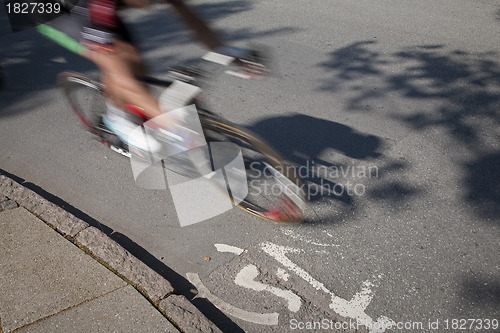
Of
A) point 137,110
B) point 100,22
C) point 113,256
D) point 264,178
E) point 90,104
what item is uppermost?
point 100,22

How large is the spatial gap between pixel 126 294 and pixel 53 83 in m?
3.76

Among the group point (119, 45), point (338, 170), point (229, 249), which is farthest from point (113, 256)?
point (338, 170)

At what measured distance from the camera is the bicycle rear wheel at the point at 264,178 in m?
3.57

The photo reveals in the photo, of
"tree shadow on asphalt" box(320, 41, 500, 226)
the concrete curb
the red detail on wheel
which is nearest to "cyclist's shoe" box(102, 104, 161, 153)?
the red detail on wheel

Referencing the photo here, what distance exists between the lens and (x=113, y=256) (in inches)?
138

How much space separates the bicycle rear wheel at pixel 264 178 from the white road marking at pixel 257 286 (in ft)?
1.83

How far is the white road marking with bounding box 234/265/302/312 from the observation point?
318 centimetres

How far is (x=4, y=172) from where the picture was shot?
15.0 ft

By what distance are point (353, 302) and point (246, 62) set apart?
5.59 feet

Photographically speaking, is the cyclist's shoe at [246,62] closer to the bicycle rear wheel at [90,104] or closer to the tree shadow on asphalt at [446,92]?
the bicycle rear wheel at [90,104]

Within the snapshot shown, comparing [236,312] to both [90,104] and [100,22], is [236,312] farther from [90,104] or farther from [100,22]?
[90,104]

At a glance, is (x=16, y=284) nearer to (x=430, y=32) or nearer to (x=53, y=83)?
(x=53, y=83)

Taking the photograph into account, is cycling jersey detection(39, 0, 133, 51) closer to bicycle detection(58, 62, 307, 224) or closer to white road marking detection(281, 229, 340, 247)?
bicycle detection(58, 62, 307, 224)

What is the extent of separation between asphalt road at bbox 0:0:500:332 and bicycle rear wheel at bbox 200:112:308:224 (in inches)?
4.6
